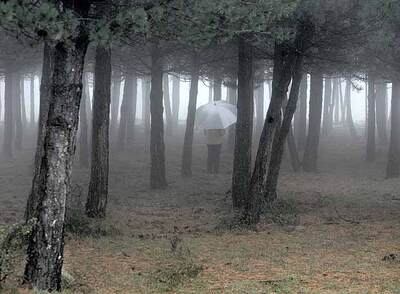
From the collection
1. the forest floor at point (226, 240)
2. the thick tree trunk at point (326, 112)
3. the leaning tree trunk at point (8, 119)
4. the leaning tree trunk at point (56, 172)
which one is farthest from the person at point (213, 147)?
the leaning tree trunk at point (56, 172)

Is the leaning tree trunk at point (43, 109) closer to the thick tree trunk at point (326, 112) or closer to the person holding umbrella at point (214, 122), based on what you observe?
the person holding umbrella at point (214, 122)

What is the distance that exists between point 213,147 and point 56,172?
590 inches

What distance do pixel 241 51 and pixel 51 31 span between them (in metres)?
7.85

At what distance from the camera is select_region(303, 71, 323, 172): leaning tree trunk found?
21.5 metres

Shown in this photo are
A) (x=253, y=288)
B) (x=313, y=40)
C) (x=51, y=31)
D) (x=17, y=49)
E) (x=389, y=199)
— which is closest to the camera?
(x=51, y=31)

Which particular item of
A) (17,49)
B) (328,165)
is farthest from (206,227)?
(328,165)

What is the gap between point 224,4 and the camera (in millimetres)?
6969

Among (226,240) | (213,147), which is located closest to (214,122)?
(213,147)

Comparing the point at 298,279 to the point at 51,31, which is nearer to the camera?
the point at 51,31

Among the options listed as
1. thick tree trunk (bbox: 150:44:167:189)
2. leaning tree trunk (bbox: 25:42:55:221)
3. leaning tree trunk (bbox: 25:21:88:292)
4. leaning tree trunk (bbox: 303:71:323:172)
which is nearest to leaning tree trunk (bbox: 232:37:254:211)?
leaning tree trunk (bbox: 25:42:55:221)

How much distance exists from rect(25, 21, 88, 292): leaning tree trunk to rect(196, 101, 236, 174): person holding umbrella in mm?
13403

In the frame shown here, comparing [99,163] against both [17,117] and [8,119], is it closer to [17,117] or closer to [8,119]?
[8,119]

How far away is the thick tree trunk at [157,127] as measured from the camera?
17.7 metres

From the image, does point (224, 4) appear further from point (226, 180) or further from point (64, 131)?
point (226, 180)
